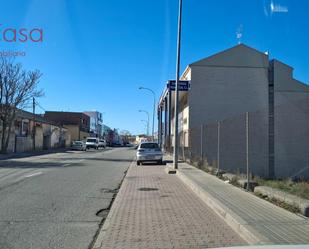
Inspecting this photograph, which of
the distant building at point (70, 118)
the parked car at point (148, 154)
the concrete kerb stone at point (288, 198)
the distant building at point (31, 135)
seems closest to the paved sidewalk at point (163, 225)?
the concrete kerb stone at point (288, 198)

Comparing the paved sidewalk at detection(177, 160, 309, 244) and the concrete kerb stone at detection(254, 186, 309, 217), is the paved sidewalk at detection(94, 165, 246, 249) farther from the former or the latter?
the concrete kerb stone at detection(254, 186, 309, 217)

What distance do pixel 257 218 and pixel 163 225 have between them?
1.78 metres

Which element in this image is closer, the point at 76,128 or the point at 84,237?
the point at 84,237

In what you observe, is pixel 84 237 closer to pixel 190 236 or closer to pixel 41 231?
pixel 41 231

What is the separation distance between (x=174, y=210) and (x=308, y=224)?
330cm

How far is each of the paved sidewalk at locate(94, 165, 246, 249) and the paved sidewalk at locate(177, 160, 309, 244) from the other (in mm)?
195

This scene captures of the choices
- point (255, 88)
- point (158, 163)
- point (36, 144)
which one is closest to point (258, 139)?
point (158, 163)

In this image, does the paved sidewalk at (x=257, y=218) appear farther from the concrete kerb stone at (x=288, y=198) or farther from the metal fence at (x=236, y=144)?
the metal fence at (x=236, y=144)

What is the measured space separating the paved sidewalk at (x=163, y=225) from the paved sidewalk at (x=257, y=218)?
0.64 feet

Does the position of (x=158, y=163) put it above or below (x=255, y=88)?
below

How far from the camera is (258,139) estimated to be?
31.0 meters

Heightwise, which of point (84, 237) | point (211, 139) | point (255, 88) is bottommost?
point (84, 237)

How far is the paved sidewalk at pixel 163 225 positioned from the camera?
7.10 metres

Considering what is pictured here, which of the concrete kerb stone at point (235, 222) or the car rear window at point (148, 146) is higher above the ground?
the car rear window at point (148, 146)
